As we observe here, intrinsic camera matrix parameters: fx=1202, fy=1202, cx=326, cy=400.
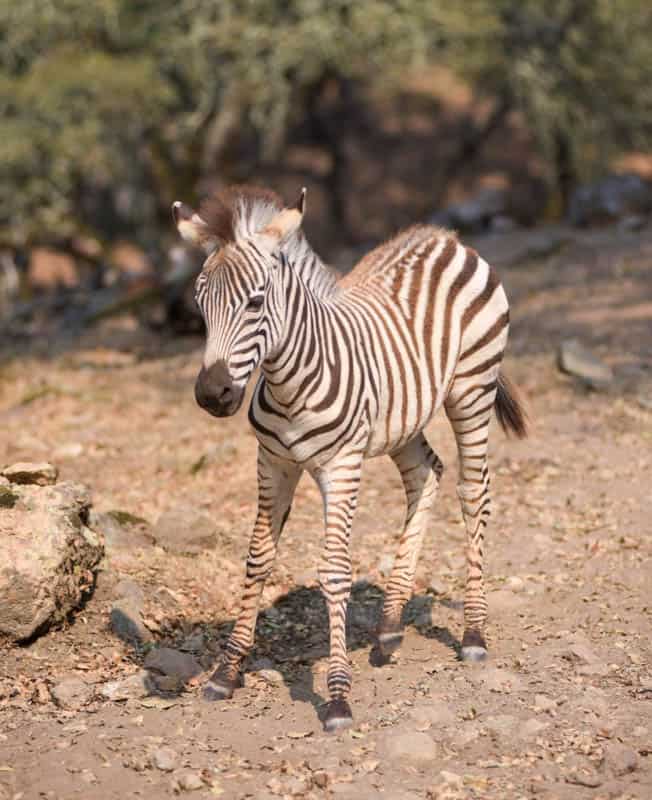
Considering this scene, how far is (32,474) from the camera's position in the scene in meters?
7.09

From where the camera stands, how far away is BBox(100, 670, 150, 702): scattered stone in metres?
5.76

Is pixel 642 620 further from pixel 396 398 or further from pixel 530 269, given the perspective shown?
pixel 530 269

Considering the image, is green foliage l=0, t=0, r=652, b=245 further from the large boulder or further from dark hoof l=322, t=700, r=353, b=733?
dark hoof l=322, t=700, r=353, b=733

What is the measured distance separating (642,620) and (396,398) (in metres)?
1.93

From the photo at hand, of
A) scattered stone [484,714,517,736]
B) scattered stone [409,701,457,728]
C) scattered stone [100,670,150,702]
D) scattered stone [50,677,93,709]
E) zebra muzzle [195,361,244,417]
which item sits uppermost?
zebra muzzle [195,361,244,417]

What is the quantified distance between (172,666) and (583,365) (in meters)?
6.06

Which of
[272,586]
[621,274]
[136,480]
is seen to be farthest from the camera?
[621,274]

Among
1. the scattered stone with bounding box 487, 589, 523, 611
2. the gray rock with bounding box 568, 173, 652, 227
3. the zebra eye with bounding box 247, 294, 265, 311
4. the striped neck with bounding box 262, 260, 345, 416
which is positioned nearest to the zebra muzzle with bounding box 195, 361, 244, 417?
the zebra eye with bounding box 247, 294, 265, 311

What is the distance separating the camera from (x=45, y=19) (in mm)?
19078

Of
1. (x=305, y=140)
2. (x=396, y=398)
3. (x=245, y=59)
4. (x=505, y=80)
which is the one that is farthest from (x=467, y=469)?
(x=305, y=140)

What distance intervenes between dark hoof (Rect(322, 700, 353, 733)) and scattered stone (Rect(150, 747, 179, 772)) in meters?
0.70

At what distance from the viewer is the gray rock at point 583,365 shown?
35.3 feet

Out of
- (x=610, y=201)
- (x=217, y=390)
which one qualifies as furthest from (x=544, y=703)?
(x=610, y=201)

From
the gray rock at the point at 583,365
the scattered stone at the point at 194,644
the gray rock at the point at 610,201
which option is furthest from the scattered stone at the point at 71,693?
the gray rock at the point at 610,201
